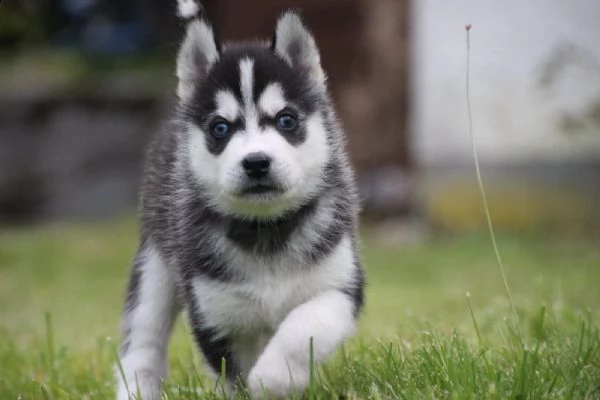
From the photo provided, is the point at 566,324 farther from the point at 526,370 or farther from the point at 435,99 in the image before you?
the point at 435,99

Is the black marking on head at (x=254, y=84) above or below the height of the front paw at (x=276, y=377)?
above

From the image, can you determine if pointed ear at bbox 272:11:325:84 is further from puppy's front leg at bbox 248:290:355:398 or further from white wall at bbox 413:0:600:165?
white wall at bbox 413:0:600:165

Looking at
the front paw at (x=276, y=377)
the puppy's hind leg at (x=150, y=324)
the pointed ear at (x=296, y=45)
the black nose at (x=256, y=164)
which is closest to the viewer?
the front paw at (x=276, y=377)

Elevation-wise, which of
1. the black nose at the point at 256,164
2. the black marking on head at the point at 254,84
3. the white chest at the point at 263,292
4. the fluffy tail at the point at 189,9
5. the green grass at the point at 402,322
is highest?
the fluffy tail at the point at 189,9

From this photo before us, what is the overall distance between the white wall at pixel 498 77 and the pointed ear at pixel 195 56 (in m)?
7.08

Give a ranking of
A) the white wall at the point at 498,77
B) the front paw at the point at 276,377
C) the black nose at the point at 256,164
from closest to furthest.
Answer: the front paw at the point at 276,377 < the black nose at the point at 256,164 < the white wall at the point at 498,77

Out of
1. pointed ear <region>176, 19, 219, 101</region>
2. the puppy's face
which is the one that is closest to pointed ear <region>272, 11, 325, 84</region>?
the puppy's face

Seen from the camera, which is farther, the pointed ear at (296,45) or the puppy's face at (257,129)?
the pointed ear at (296,45)

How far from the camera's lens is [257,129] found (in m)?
3.52

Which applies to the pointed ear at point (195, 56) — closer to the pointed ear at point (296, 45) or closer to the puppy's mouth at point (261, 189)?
the pointed ear at point (296, 45)

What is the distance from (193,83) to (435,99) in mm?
7358

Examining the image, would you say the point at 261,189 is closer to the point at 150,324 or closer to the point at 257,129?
the point at 257,129

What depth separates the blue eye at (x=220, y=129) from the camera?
3574 mm

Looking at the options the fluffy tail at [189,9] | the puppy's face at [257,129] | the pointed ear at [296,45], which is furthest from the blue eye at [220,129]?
the fluffy tail at [189,9]
